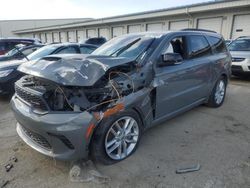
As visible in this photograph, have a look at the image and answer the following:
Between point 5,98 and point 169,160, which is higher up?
point 169,160

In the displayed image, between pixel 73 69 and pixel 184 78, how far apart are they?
1.97 metres

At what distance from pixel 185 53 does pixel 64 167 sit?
2753 millimetres

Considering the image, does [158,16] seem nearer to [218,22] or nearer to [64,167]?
[218,22]

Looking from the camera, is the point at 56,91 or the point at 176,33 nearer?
the point at 56,91

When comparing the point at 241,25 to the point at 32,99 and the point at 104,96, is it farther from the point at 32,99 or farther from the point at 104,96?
the point at 32,99

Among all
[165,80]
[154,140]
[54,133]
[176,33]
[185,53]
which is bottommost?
[154,140]

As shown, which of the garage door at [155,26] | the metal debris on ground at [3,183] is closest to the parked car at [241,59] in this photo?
the metal debris on ground at [3,183]

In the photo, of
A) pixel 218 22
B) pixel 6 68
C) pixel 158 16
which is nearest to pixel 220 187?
pixel 6 68

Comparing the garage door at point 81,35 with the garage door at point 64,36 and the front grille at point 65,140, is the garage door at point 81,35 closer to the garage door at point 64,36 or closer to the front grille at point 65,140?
the garage door at point 64,36

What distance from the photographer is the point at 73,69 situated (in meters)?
2.75

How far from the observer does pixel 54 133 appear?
2.44m

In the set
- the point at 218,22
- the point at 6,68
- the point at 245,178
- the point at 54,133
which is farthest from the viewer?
the point at 218,22

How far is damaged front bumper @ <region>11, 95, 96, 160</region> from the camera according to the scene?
2.41m

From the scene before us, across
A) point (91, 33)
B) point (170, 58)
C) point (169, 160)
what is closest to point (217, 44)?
point (170, 58)
